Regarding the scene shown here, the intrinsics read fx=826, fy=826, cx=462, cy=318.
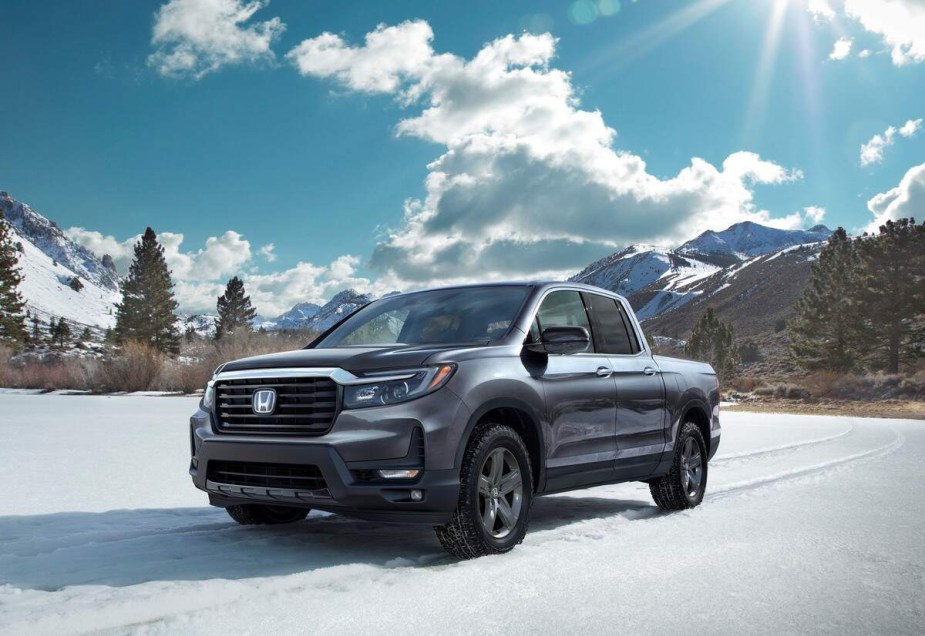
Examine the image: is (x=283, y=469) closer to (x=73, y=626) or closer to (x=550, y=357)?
(x=73, y=626)

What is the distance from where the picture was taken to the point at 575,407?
604 cm

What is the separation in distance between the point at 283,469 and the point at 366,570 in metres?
0.80

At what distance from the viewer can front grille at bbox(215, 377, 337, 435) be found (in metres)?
4.98

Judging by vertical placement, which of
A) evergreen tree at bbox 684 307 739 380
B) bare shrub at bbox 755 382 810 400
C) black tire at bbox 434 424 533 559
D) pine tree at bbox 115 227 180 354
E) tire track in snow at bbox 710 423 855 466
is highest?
pine tree at bbox 115 227 180 354

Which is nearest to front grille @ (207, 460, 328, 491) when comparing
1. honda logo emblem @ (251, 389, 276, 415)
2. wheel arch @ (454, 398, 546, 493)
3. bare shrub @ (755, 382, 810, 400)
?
honda logo emblem @ (251, 389, 276, 415)

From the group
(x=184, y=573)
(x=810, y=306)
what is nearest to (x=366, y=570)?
(x=184, y=573)

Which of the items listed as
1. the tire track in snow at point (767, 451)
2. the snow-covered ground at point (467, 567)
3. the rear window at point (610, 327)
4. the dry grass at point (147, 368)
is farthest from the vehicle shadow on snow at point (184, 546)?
the dry grass at point (147, 368)

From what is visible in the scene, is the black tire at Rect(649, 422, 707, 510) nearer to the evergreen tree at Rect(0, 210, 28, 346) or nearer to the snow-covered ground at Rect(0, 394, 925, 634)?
the snow-covered ground at Rect(0, 394, 925, 634)

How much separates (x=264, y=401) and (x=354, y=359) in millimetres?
661

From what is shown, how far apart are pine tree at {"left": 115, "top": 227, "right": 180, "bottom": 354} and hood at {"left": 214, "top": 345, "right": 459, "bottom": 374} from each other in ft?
254

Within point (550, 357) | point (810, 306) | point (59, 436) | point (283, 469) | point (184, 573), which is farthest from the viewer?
point (810, 306)

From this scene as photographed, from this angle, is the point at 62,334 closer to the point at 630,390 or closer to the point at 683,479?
the point at 683,479

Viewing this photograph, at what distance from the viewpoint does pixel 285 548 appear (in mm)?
5488

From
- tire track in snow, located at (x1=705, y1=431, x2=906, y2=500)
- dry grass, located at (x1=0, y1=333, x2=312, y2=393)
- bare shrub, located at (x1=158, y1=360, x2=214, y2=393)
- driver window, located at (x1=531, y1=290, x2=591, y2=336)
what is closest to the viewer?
driver window, located at (x1=531, y1=290, x2=591, y2=336)
